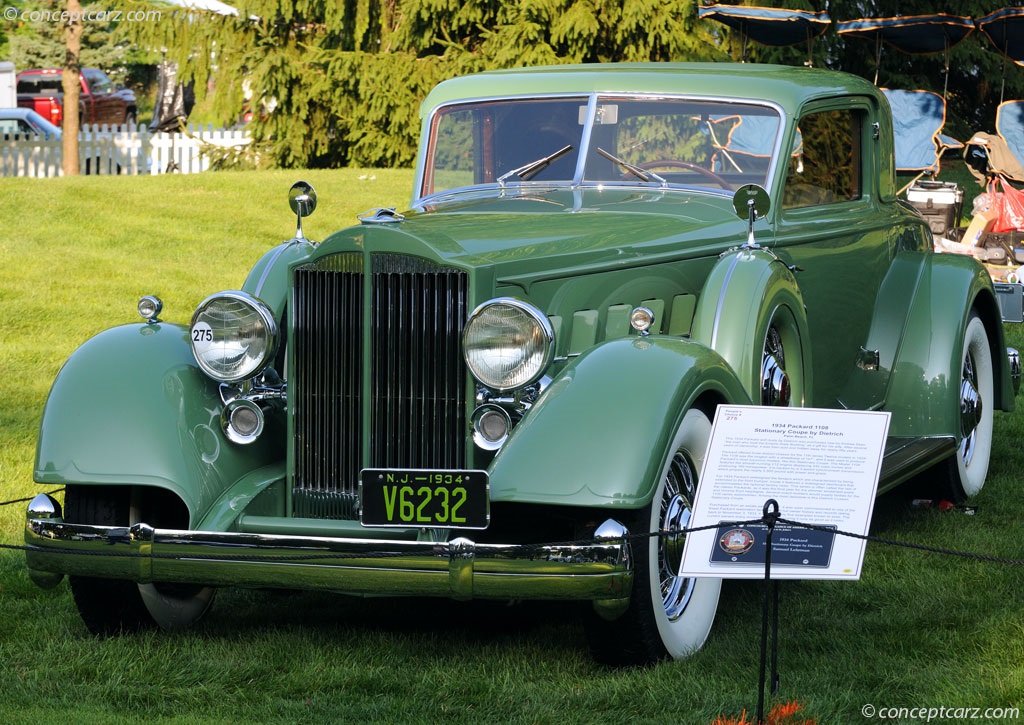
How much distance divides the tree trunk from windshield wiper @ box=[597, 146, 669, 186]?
1378 centimetres

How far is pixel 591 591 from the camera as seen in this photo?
3701mm

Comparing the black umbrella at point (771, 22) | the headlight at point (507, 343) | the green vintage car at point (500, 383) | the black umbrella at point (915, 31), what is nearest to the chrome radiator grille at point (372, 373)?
the green vintage car at point (500, 383)

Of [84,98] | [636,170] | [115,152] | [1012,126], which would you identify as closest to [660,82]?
[636,170]

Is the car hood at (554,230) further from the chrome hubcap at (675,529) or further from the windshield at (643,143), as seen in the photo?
the chrome hubcap at (675,529)

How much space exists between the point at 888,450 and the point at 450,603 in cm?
189

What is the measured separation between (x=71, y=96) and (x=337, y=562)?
16.1 meters

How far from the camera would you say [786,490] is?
11.9 feet

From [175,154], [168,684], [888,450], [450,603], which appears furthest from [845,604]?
[175,154]

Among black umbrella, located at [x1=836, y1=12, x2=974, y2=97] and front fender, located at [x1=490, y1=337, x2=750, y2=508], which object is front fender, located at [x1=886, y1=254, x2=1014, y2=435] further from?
black umbrella, located at [x1=836, y1=12, x2=974, y2=97]

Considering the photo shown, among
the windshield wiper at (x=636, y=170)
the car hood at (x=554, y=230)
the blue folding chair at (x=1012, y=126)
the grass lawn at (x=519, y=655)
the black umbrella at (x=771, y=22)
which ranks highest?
the black umbrella at (x=771, y=22)

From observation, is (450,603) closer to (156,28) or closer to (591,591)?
(591,591)

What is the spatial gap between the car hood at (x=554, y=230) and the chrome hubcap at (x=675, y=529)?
73cm

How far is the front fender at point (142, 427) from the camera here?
419 centimetres

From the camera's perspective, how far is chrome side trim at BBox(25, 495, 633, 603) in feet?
12.1
